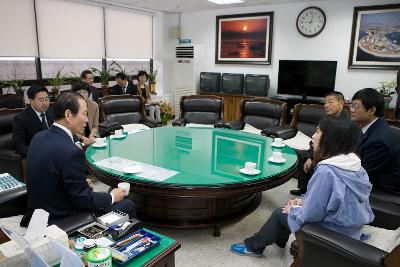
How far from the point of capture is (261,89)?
20.7 feet

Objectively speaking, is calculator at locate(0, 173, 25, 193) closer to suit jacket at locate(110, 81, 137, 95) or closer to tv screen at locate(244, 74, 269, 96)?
suit jacket at locate(110, 81, 137, 95)

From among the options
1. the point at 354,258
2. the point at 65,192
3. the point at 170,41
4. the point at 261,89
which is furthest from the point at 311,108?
the point at 170,41

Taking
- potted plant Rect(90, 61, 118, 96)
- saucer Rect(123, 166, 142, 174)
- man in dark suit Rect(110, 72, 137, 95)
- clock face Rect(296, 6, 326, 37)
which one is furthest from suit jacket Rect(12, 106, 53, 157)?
clock face Rect(296, 6, 326, 37)

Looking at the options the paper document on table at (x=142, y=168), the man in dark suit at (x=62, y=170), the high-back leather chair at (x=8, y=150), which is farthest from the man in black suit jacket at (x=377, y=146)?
the high-back leather chair at (x=8, y=150)

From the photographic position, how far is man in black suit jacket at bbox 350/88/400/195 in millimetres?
2312

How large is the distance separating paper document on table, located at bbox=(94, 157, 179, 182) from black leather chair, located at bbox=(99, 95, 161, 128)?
6.13 feet

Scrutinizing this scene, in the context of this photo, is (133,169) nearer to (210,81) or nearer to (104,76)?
(104,76)

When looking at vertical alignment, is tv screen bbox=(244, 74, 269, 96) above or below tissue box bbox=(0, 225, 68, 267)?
above

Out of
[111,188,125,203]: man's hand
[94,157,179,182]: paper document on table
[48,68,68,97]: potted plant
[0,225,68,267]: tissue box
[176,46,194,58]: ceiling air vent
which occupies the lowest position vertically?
[111,188,125,203]: man's hand

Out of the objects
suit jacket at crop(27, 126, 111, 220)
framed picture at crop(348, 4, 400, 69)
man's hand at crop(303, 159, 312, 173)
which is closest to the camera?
suit jacket at crop(27, 126, 111, 220)

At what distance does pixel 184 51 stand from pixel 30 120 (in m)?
4.73

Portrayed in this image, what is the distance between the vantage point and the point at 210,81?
7008mm

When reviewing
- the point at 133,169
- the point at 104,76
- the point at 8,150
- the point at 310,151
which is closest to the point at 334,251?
the point at 133,169

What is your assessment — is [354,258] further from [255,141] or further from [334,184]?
[255,141]
